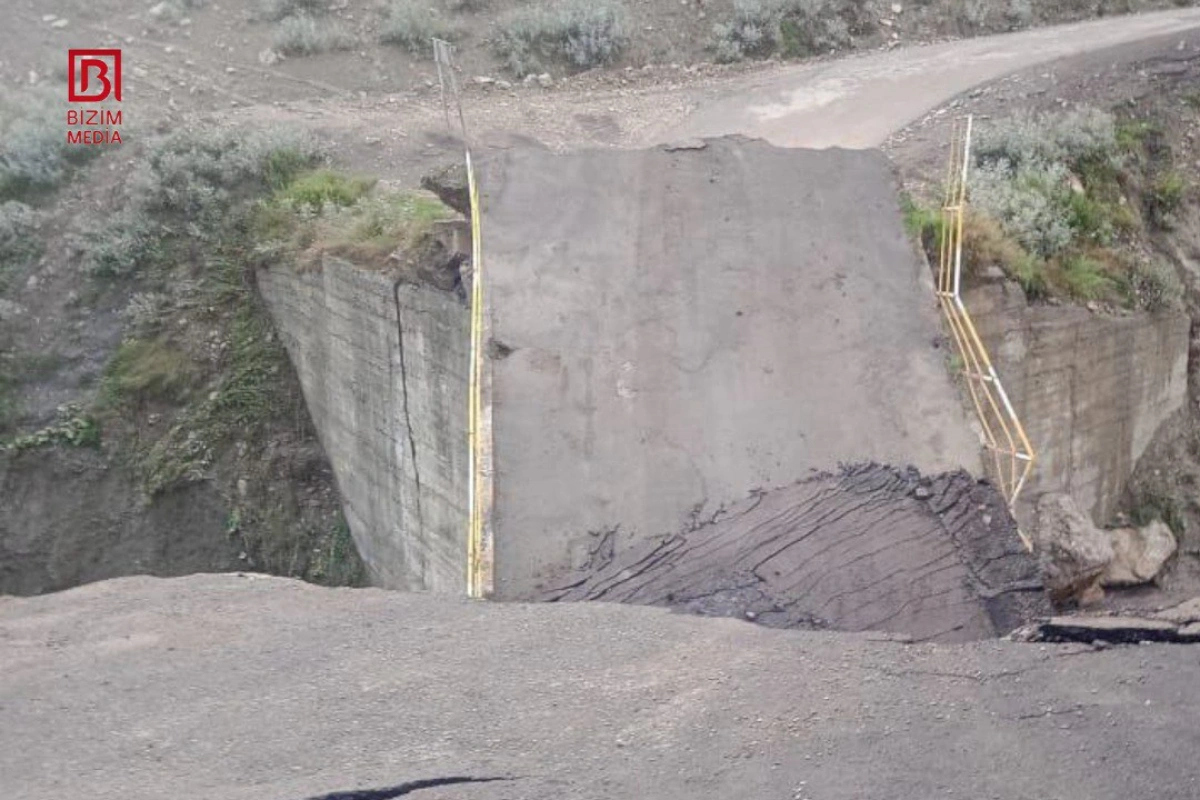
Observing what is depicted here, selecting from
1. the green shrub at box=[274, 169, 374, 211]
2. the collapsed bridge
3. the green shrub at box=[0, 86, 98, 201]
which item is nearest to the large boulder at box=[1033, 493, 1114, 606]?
the collapsed bridge

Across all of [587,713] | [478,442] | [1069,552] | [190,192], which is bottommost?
[1069,552]

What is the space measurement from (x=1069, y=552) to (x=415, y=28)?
11.7m

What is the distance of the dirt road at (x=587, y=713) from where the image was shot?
161 inches

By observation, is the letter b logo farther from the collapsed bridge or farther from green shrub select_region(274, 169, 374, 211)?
the collapsed bridge

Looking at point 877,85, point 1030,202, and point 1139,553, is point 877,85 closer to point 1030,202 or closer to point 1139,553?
point 1030,202

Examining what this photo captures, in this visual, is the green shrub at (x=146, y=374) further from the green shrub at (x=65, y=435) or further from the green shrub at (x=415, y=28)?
the green shrub at (x=415, y=28)

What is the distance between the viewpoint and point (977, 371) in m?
8.52

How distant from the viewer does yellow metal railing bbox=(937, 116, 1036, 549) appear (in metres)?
8.22

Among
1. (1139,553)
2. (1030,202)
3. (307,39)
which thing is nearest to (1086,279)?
(1030,202)

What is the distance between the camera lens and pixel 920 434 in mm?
7723

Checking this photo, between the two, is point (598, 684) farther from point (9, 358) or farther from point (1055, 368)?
point (9, 358)

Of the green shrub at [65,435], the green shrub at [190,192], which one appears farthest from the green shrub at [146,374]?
the green shrub at [190,192]

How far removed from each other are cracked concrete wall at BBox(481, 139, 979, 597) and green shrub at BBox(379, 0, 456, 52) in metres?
8.23

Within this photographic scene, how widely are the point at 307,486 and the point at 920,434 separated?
23.8 ft
